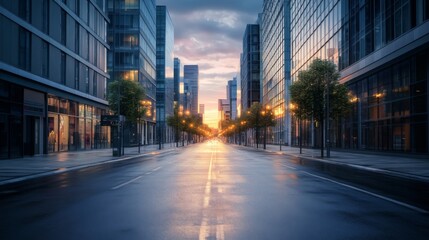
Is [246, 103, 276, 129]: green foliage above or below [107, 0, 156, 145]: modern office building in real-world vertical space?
below

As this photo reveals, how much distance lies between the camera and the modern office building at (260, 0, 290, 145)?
87688mm

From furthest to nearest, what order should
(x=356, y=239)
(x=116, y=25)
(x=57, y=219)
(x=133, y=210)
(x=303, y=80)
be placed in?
1. (x=116, y=25)
2. (x=303, y=80)
3. (x=133, y=210)
4. (x=57, y=219)
5. (x=356, y=239)

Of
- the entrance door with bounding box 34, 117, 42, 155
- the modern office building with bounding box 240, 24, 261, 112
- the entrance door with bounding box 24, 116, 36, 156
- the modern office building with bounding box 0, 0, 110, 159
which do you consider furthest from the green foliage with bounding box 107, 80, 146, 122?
the modern office building with bounding box 240, 24, 261, 112

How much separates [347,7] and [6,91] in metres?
38.3

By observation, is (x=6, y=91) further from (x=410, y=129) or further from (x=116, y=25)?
(x=116, y=25)

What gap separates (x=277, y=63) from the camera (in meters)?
97.6

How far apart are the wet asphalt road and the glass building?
77.8ft

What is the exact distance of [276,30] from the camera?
100m

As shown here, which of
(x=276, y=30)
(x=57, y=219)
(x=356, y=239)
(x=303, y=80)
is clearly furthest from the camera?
(x=276, y=30)

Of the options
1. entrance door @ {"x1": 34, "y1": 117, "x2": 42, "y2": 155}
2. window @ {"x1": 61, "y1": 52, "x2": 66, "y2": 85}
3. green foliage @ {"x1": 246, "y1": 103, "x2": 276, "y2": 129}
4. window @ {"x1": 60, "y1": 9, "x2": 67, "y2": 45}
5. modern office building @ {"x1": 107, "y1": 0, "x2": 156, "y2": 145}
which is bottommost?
entrance door @ {"x1": 34, "y1": 117, "x2": 42, "y2": 155}

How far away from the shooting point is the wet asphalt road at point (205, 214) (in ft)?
24.5

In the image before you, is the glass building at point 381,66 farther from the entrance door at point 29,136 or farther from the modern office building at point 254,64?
the modern office building at point 254,64

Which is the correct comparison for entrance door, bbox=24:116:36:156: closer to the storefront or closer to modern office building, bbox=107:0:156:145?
the storefront

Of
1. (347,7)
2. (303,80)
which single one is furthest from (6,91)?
(347,7)
